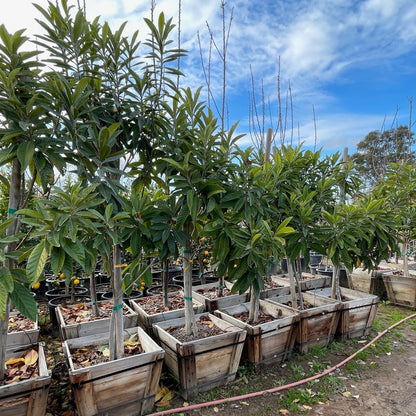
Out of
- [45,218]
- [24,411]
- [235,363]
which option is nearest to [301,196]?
[235,363]

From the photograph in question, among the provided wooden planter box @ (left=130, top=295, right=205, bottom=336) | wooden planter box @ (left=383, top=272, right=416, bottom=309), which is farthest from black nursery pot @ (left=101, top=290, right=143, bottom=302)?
wooden planter box @ (left=383, top=272, right=416, bottom=309)

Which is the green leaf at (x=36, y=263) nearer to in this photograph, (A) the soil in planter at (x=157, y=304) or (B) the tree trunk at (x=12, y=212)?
(B) the tree trunk at (x=12, y=212)

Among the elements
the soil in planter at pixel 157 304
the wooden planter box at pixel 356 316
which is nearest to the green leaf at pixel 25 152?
the soil in planter at pixel 157 304

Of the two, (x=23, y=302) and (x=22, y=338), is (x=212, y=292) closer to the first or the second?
(x=22, y=338)

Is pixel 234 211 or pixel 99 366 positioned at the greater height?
pixel 234 211

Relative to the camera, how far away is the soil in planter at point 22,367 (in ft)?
Result: 5.70

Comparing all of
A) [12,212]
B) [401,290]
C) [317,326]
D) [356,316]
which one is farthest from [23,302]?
[401,290]

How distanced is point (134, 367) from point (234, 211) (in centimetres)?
119

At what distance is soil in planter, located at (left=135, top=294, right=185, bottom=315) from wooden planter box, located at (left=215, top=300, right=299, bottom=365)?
0.51 m

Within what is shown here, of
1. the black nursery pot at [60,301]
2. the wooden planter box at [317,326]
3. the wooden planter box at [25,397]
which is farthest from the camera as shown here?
the black nursery pot at [60,301]

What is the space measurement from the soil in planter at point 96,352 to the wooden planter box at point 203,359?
199 millimetres

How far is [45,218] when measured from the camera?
4.24ft

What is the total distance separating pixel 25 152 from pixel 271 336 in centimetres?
219

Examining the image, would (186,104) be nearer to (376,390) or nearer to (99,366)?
(99,366)
